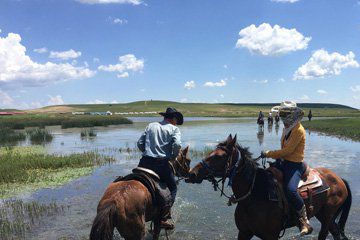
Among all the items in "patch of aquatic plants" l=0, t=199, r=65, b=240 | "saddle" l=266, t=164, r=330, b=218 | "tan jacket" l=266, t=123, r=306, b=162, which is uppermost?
"tan jacket" l=266, t=123, r=306, b=162

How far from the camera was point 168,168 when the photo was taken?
24.8 feet

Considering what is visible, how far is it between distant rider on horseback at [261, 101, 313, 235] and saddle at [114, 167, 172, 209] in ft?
6.91

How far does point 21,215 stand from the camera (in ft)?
35.8

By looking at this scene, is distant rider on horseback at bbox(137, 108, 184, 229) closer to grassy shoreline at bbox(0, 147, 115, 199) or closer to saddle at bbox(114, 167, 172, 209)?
saddle at bbox(114, 167, 172, 209)

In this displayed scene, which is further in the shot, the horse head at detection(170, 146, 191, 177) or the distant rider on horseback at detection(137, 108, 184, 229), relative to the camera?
the horse head at detection(170, 146, 191, 177)

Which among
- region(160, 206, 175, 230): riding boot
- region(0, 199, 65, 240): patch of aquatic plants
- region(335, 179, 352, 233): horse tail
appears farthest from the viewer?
region(0, 199, 65, 240): patch of aquatic plants

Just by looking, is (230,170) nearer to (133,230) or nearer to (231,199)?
(231,199)

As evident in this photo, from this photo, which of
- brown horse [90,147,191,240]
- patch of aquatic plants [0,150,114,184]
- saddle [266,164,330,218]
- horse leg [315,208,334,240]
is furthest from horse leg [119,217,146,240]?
patch of aquatic plants [0,150,114,184]

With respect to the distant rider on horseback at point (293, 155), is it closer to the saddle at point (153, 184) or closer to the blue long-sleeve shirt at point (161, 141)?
the blue long-sleeve shirt at point (161, 141)

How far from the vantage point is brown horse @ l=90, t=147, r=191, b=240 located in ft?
18.5

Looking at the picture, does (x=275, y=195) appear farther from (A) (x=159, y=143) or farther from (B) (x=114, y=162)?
(B) (x=114, y=162)

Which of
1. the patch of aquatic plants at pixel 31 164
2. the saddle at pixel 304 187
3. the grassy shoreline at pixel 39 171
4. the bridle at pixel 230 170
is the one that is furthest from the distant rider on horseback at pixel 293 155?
the patch of aquatic plants at pixel 31 164

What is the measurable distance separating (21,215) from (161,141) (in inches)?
243

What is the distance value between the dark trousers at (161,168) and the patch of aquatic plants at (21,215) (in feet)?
14.0
